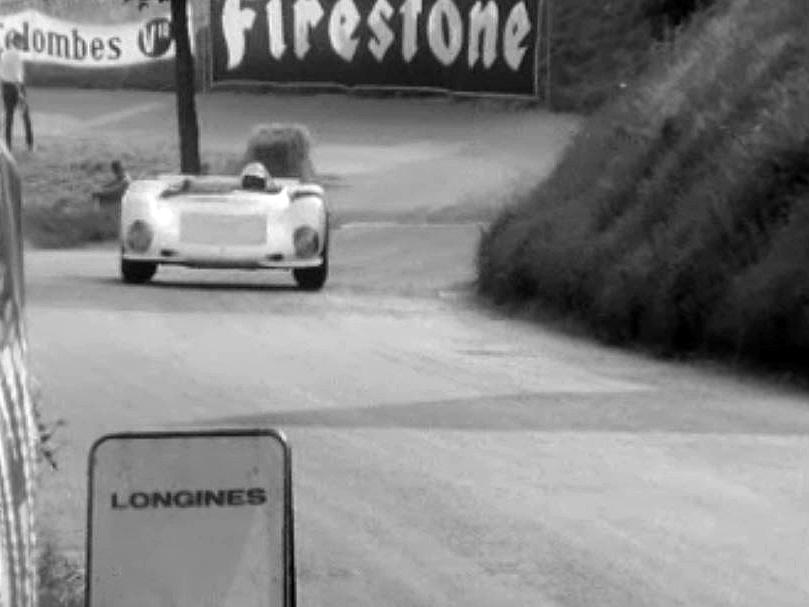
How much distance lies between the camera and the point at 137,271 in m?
23.9

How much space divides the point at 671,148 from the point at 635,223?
38.2 inches

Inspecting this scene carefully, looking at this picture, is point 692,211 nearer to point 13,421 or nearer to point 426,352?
point 426,352

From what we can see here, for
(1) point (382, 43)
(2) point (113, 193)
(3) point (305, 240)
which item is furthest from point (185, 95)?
(3) point (305, 240)

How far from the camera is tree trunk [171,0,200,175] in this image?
36.5 meters

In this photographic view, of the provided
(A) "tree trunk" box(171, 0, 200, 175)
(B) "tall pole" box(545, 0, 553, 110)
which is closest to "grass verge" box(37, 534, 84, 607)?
(A) "tree trunk" box(171, 0, 200, 175)

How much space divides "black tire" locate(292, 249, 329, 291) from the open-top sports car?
0.12 feet

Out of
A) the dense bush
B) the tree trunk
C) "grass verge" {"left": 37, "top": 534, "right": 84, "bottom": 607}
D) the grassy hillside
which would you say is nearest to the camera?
"grass verge" {"left": 37, "top": 534, "right": 84, "bottom": 607}

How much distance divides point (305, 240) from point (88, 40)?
25.0 metres

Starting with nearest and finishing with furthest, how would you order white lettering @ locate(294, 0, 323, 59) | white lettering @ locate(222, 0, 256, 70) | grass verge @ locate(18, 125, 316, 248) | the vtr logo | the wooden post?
1. the wooden post
2. grass verge @ locate(18, 125, 316, 248)
3. white lettering @ locate(222, 0, 256, 70)
4. the vtr logo
5. white lettering @ locate(294, 0, 323, 59)

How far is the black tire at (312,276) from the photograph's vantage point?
23969 millimetres

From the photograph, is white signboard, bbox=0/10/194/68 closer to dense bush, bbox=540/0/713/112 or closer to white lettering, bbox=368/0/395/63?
white lettering, bbox=368/0/395/63

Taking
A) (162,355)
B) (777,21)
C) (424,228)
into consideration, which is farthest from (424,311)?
(424,228)

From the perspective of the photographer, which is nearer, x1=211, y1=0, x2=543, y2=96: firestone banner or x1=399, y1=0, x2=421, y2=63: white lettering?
x1=211, y1=0, x2=543, y2=96: firestone banner

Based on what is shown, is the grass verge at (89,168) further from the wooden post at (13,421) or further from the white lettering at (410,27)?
the wooden post at (13,421)
